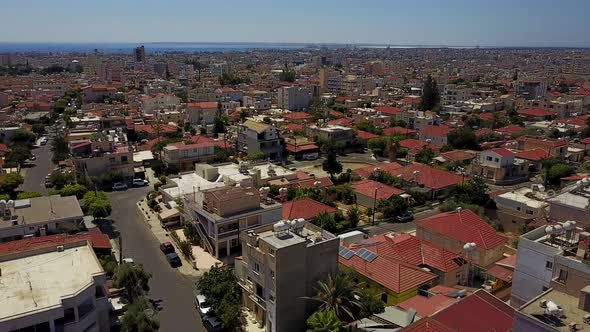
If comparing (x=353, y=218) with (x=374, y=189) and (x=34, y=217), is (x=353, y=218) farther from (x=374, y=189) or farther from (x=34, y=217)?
(x=34, y=217)

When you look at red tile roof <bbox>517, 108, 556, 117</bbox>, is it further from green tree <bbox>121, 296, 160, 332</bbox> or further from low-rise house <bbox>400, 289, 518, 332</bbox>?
green tree <bbox>121, 296, 160, 332</bbox>

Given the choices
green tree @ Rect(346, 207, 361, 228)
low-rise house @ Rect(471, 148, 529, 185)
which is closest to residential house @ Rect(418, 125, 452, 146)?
low-rise house @ Rect(471, 148, 529, 185)

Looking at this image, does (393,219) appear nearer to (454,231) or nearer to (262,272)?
(454,231)

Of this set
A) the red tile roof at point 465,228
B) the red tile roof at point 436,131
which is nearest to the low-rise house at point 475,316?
the red tile roof at point 465,228

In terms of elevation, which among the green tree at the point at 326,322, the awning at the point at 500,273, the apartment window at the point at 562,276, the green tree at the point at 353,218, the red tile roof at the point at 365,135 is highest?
the apartment window at the point at 562,276

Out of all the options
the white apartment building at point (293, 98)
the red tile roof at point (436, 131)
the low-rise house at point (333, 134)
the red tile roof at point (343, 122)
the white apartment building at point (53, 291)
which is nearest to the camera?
the white apartment building at point (53, 291)

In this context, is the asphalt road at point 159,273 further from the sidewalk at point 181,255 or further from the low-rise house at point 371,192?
the low-rise house at point 371,192
